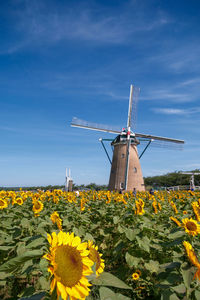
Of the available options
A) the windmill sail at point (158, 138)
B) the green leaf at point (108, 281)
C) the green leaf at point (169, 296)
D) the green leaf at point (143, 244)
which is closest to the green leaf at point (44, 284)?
the green leaf at point (108, 281)

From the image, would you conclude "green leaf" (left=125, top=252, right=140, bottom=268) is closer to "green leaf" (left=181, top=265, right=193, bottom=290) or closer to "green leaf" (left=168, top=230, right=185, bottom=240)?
"green leaf" (left=168, top=230, right=185, bottom=240)

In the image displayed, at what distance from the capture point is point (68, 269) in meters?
1.18

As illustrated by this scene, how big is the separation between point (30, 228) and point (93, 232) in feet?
6.02

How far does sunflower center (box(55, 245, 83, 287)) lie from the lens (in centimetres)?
116

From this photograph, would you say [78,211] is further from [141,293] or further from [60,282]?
[60,282]

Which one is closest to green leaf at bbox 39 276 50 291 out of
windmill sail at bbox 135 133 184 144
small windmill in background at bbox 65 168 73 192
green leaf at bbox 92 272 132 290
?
green leaf at bbox 92 272 132 290

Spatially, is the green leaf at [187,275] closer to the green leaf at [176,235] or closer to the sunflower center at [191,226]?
the green leaf at [176,235]

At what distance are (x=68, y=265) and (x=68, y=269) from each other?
2 centimetres

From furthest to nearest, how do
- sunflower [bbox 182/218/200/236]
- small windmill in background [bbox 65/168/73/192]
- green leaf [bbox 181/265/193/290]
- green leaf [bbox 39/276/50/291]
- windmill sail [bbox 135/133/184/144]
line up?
windmill sail [bbox 135/133/184/144]
small windmill in background [bbox 65/168/73/192]
sunflower [bbox 182/218/200/236]
green leaf [bbox 181/265/193/290]
green leaf [bbox 39/276/50/291]

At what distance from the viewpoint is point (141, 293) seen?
151 inches

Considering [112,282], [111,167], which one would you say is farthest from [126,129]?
[112,282]

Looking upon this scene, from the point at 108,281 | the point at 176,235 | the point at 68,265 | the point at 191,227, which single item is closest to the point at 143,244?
the point at 176,235

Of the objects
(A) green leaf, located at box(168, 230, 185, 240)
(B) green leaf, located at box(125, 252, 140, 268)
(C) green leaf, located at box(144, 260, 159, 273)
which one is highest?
(A) green leaf, located at box(168, 230, 185, 240)

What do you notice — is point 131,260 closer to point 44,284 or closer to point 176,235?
point 176,235
